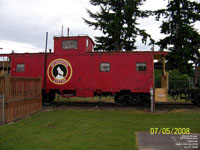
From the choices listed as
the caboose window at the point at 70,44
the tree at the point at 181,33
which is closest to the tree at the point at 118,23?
the tree at the point at 181,33

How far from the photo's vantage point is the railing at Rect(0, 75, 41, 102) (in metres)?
8.51

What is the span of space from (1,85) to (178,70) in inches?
836

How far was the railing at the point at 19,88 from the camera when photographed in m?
8.51

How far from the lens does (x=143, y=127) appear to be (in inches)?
286

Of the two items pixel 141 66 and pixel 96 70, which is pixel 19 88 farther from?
pixel 141 66

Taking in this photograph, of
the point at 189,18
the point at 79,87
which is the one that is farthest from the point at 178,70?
the point at 79,87

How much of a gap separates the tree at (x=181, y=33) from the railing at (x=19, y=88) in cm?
1805

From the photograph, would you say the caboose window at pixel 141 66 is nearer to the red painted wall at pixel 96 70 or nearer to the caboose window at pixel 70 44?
the red painted wall at pixel 96 70

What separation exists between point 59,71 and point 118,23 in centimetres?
1466

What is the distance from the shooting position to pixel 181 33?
2478 cm

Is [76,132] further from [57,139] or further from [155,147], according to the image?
[155,147]

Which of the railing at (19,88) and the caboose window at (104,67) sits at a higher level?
the caboose window at (104,67)
